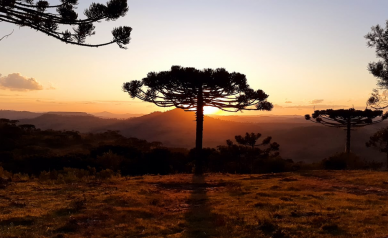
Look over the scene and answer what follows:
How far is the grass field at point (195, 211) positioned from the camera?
278 inches

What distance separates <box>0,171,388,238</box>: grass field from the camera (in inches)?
278

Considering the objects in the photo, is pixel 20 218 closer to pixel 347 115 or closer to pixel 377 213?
pixel 377 213

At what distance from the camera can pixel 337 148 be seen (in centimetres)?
8600

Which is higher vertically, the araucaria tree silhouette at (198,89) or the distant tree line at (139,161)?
the araucaria tree silhouette at (198,89)

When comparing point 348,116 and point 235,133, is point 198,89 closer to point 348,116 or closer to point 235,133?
point 348,116

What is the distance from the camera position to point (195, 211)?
9.44m

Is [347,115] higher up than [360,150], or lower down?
higher up

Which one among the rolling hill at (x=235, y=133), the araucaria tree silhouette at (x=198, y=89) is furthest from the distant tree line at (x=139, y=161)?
the rolling hill at (x=235, y=133)

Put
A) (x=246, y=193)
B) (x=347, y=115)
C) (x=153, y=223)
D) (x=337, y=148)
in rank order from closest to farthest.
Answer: (x=153, y=223) → (x=246, y=193) → (x=347, y=115) → (x=337, y=148)

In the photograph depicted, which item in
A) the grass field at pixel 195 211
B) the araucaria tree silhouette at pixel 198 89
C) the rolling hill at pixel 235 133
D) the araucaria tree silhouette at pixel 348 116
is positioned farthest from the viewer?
the rolling hill at pixel 235 133

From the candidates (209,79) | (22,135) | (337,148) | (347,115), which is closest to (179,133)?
(337,148)

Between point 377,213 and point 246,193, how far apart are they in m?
4.92

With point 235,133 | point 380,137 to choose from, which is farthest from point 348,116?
point 235,133

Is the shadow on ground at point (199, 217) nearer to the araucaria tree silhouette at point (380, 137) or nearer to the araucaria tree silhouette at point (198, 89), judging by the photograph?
the araucaria tree silhouette at point (198, 89)
